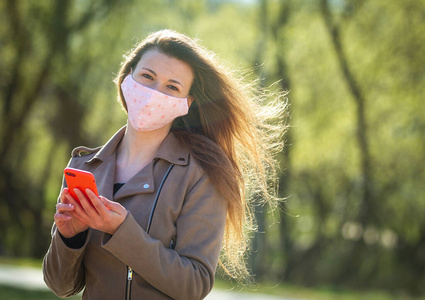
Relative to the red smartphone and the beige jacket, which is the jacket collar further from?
the red smartphone

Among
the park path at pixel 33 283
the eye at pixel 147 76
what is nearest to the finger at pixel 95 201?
the eye at pixel 147 76

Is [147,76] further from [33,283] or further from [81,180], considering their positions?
[33,283]

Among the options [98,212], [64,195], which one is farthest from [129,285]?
[64,195]

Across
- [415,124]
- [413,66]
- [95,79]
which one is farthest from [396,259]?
[95,79]

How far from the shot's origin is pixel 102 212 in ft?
9.08

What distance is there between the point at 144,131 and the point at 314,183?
2212 cm

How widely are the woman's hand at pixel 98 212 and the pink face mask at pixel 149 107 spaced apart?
59 centimetres

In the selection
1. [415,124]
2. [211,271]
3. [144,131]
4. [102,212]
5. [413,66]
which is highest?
[413,66]

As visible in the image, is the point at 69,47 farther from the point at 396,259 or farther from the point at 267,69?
the point at 396,259

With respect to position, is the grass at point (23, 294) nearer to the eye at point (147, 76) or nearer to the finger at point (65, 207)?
the eye at point (147, 76)

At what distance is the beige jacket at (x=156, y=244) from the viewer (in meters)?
2.84

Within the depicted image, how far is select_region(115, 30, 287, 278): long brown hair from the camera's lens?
323 cm

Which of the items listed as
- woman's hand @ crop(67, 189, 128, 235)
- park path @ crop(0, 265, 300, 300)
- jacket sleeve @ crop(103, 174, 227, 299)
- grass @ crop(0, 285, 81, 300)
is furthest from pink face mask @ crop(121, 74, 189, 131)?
park path @ crop(0, 265, 300, 300)

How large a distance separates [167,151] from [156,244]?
54 centimetres
